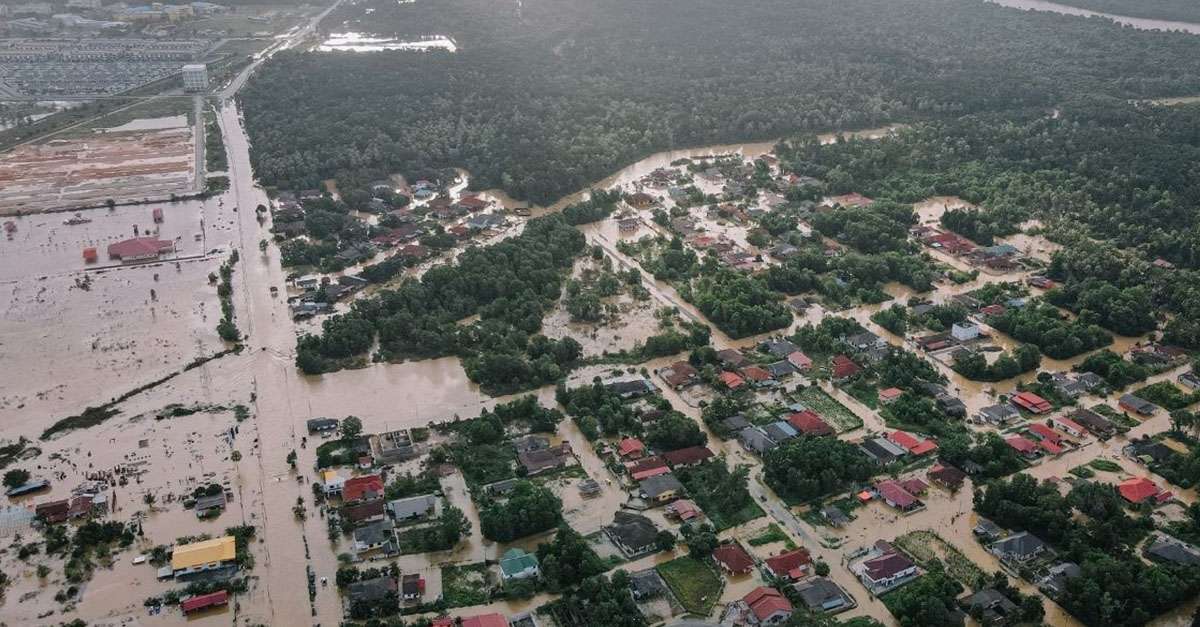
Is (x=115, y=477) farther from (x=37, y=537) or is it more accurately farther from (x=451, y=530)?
(x=451, y=530)

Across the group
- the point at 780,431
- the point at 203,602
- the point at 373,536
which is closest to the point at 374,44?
the point at 780,431

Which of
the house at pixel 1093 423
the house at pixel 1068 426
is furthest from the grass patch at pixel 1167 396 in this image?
the house at pixel 1068 426

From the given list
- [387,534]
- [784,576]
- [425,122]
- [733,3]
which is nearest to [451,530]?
[387,534]

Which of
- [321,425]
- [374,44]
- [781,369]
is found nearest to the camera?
[321,425]

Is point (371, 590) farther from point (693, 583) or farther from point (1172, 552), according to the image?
point (1172, 552)

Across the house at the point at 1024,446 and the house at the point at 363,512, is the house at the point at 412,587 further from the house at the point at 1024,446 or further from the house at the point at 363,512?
the house at the point at 1024,446

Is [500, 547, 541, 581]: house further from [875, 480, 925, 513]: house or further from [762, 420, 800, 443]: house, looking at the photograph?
[875, 480, 925, 513]: house
